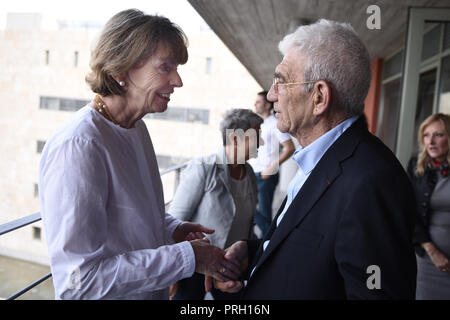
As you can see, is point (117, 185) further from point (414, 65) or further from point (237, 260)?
point (414, 65)

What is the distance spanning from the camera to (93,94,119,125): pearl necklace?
116cm

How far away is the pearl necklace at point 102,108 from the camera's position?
116 centimetres

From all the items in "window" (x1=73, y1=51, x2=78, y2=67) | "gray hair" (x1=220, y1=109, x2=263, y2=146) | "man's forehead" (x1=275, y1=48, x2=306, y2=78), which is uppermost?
"window" (x1=73, y1=51, x2=78, y2=67)

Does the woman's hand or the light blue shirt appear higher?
the light blue shirt

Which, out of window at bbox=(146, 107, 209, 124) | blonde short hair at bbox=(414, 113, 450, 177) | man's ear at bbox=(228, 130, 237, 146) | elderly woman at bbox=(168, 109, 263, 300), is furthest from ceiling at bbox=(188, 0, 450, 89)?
window at bbox=(146, 107, 209, 124)

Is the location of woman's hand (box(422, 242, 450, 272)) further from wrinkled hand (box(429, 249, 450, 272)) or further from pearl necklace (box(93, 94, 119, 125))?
pearl necklace (box(93, 94, 119, 125))

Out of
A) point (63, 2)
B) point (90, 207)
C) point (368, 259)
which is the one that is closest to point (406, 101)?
point (368, 259)

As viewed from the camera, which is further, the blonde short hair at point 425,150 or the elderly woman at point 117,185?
the blonde short hair at point 425,150

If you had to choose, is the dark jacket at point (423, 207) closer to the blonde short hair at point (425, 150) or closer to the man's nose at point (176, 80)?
the blonde short hair at point (425, 150)

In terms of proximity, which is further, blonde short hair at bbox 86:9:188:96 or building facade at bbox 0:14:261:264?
building facade at bbox 0:14:261:264

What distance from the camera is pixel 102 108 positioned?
3.83ft

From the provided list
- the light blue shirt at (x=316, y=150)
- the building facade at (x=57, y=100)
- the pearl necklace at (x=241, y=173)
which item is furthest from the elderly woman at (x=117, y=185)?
the building facade at (x=57, y=100)

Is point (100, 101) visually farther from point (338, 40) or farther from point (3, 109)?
point (3, 109)

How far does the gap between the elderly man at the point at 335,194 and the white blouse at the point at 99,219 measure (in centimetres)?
33
